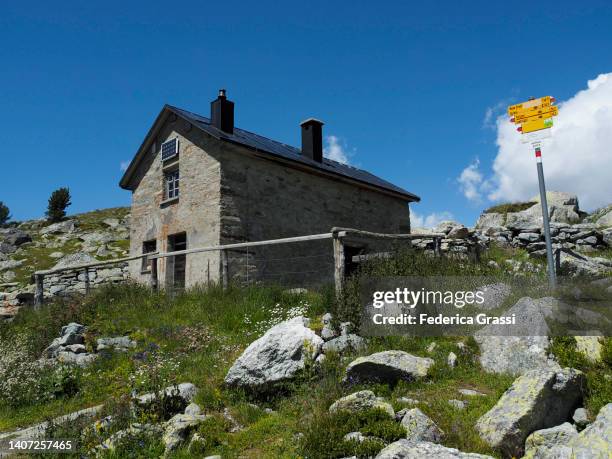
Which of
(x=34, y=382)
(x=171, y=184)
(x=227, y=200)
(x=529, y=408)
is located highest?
(x=171, y=184)

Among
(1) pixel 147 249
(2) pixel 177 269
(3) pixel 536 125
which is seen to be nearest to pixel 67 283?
(1) pixel 147 249

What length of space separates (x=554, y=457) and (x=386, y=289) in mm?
4668

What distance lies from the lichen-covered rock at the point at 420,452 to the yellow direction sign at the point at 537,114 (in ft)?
21.1

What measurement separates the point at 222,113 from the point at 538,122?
10.6 metres

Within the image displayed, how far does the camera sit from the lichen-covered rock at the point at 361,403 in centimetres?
533

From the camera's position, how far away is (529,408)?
15.4 feet

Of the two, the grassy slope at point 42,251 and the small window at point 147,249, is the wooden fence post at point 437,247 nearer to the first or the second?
the small window at point 147,249

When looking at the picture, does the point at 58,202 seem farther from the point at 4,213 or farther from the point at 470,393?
the point at 470,393

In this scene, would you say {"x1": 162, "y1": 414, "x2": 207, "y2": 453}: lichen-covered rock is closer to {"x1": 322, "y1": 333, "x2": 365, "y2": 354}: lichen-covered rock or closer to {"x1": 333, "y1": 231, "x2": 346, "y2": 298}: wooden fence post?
{"x1": 322, "y1": 333, "x2": 365, "y2": 354}: lichen-covered rock

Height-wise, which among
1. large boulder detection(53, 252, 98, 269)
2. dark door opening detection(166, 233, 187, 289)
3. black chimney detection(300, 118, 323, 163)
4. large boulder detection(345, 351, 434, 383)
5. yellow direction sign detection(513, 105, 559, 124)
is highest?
black chimney detection(300, 118, 323, 163)

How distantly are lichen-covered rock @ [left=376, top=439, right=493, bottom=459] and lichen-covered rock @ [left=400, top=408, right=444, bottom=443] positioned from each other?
34 cm

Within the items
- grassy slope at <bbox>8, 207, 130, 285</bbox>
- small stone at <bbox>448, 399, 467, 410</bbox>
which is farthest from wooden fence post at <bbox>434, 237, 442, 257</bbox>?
grassy slope at <bbox>8, 207, 130, 285</bbox>

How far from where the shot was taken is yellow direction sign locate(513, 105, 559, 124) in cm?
841

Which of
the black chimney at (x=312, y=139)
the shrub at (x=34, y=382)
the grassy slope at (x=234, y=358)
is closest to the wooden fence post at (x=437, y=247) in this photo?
the grassy slope at (x=234, y=358)
